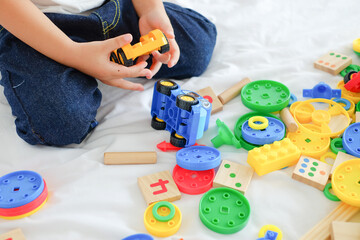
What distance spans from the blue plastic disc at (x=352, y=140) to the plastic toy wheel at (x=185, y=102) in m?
0.33

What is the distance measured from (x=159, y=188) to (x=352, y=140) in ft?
1.39

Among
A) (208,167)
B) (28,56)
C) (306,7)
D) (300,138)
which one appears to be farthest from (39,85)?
(306,7)

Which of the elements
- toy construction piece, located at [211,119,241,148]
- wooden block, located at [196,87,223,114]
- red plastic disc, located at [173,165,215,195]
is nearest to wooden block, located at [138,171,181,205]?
red plastic disc, located at [173,165,215,195]

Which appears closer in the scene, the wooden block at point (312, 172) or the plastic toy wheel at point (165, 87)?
the wooden block at point (312, 172)

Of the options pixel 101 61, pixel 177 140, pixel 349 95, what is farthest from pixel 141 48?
pixel 349 95

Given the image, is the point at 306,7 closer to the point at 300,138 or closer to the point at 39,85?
the point at 300,138

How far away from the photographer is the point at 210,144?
87cm

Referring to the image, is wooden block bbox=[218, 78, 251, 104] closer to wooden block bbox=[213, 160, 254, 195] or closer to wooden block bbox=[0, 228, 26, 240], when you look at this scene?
wooden block bbox=[213, 160, 254, 195]

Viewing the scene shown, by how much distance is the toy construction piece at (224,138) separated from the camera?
0.84 meters

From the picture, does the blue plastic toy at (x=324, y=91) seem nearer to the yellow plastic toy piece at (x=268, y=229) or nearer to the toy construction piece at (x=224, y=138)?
the toy construction piece at (x=224, y=138)

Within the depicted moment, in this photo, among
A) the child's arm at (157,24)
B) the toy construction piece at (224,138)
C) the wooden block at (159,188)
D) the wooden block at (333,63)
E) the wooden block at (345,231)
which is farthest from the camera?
the wooden block at (333,63)

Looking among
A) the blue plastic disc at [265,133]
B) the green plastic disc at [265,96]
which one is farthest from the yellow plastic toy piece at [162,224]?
the green plastic disc at [265,96]

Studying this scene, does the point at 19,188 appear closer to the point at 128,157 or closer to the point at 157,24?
the point at 128,157

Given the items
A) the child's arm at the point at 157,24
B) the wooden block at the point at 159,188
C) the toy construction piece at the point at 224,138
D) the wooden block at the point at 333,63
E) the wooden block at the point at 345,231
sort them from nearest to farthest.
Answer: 1. the wooden block at the point at 345,231
2. the wooden block at the point at 159,188
3. the toy construction piece at the point at 224,138
4. the child's arm at the point at 157,24
5. the wooden block at the point at 333,63
